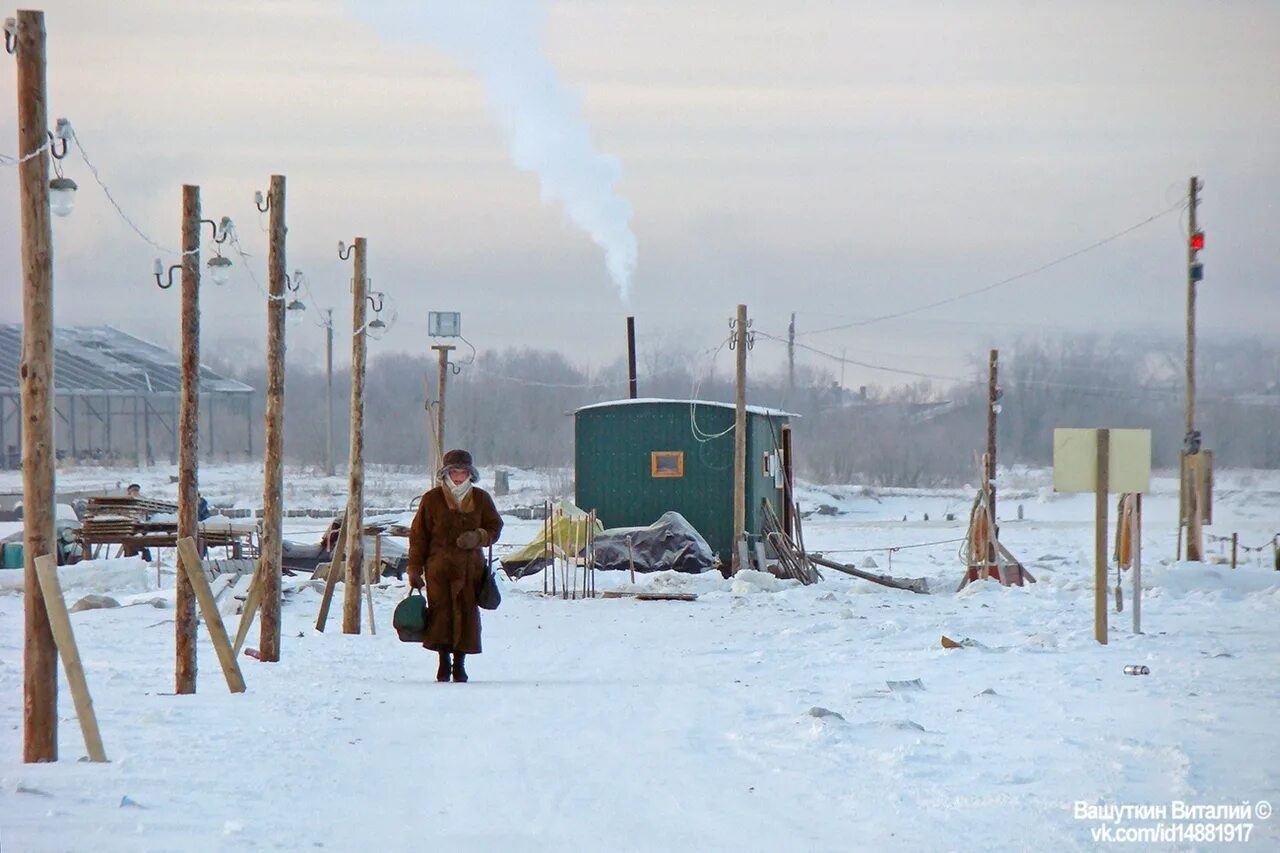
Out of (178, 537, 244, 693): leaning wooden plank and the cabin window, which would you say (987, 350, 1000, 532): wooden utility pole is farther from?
(178, 537, 244, 693): leaning wooden plank

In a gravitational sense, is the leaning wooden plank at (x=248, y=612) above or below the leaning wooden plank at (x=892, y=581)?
above

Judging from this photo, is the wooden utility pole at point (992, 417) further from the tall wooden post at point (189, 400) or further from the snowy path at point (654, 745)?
the tall wooden post at point (189, 400)

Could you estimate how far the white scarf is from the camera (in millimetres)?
11797

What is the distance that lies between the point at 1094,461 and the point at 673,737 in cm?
644

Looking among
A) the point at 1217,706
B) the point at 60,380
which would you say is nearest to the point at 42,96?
the point at 1217,706

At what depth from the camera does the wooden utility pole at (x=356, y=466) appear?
16.1 m

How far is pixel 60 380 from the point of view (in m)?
59.8

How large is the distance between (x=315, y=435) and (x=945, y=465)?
33.3 meters

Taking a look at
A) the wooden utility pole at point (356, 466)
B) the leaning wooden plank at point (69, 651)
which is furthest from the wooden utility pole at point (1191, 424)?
the leaning wooden plank at point (69, 651)

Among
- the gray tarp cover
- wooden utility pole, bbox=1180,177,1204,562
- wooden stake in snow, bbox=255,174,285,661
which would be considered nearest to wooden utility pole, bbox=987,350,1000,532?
wooden utility pole, bbox=1180,177,1204,562

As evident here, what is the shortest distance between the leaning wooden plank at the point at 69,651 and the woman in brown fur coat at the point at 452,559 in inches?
166

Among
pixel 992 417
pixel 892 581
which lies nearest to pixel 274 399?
pixel 892 581

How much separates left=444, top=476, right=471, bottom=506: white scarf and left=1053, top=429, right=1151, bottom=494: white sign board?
18.2 feet

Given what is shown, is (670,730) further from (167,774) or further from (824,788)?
(167,774)
